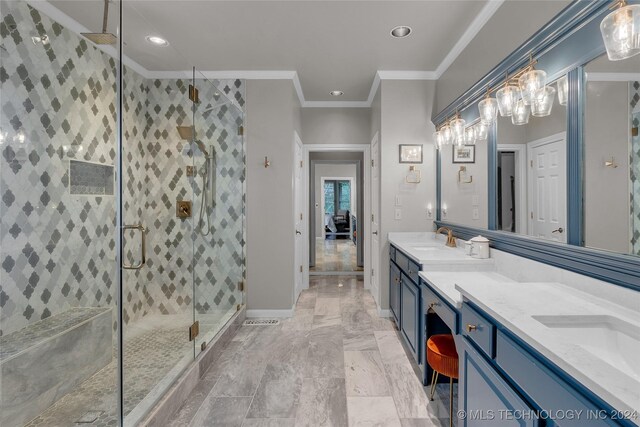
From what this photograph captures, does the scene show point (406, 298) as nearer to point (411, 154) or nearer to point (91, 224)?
point (411, 154)

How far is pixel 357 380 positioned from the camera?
220 centimetres

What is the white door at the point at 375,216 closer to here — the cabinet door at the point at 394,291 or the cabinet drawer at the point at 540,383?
the cabinet door at the point at 394,291

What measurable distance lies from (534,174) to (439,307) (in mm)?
949

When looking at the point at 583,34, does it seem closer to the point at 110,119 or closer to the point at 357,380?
the point at 357,380

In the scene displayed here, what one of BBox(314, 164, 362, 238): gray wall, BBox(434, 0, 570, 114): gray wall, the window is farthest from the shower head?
the window

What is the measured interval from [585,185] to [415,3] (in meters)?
1.73

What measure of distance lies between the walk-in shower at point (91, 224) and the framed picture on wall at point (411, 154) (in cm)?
212

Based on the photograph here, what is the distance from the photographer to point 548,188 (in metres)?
1.63

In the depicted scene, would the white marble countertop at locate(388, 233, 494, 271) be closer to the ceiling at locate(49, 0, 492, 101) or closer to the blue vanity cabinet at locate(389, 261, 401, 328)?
the blue vanity cabinet at locate(389, 261, 401, 328)


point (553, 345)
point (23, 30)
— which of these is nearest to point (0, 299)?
point (23, 30)

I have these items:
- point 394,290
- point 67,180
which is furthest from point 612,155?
point 67,180

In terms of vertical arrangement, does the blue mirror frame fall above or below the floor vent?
above

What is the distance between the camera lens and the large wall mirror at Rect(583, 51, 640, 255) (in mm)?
1154

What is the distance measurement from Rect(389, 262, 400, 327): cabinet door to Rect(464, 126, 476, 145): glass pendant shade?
1.29 metres
